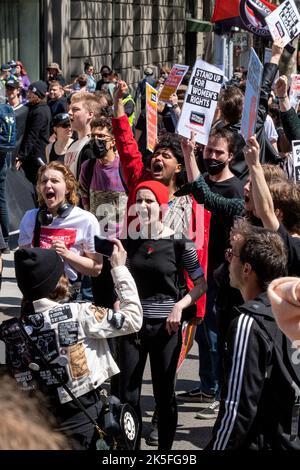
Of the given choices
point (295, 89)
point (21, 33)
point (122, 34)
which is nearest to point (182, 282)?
point (295, 89)

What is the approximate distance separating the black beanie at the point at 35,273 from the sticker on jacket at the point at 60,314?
0.09 meters

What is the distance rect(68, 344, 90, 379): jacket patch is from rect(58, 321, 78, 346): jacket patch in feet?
0.09

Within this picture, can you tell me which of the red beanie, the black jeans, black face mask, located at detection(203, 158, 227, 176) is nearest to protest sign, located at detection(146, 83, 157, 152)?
black face mask, located at detection(203, 158, 227, 176)

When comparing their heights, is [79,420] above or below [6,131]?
above

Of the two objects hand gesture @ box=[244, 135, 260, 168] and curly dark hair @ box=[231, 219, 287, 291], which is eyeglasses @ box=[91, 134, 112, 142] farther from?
curly dark hair @ box=[231, 219, 287, 291]

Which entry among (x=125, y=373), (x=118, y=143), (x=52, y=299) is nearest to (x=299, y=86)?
(x=118, y=143)

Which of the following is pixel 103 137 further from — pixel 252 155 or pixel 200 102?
pixel 252 155

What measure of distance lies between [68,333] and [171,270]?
1.38 metres

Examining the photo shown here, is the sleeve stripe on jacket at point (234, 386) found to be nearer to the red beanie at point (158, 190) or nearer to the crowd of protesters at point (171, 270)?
the crowd of protesters at point (171, 270)

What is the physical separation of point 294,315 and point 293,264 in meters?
2.01

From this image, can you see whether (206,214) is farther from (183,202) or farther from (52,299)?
(52,299)

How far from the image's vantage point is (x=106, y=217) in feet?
24.2

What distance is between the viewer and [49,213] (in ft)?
19.5

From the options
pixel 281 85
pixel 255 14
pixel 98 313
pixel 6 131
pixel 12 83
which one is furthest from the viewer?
pixel 12 83
